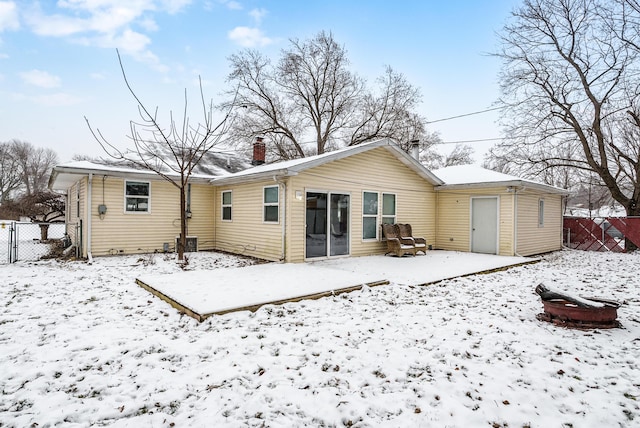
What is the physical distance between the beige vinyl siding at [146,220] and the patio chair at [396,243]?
19.3 ft

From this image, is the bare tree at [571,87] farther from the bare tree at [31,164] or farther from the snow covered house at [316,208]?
the bare tree at [31,164]


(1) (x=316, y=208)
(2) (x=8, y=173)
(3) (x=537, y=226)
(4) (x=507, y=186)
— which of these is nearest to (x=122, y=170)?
(1) (x=316, y=208)

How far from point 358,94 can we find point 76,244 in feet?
60.3

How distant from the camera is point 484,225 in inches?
427

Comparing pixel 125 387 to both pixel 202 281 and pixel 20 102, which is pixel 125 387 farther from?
pixel 20 102

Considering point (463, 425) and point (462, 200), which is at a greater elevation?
point (462, 200)

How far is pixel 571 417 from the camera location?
2303 mm

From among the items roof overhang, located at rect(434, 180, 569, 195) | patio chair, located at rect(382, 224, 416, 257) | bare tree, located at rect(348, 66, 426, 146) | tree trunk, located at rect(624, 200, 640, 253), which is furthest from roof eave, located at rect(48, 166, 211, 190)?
tree trunk, located at rect(624, 200, 640, 253)

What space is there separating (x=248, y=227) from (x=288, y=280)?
4011mm

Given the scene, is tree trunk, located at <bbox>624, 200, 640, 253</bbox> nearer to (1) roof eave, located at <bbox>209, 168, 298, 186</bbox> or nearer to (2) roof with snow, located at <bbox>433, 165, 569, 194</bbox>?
(2) roof with snow, located at <bbox>433, 165, 569, 194</bbox>

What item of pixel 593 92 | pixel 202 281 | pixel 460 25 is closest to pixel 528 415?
pixel 202 281

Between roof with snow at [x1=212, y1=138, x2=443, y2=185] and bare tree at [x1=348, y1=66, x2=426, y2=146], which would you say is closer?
roof with snow at [x1=212, y1=138, x2=443, y2=185]

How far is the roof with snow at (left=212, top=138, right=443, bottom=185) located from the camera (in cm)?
796

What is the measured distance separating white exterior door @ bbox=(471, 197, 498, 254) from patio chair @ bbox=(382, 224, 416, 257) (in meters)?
2.54
